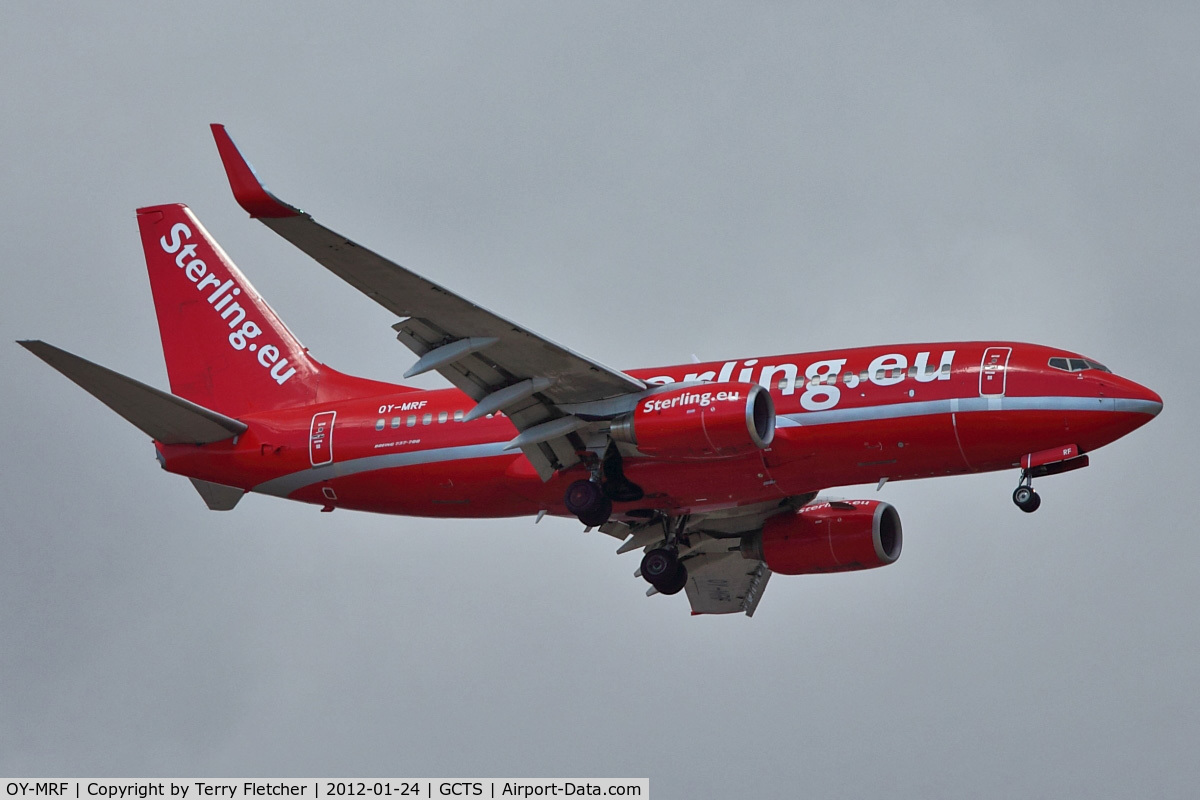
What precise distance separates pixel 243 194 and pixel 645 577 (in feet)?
54.1

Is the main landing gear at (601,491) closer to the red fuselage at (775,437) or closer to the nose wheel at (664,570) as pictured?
the red fuselage at (775,437)

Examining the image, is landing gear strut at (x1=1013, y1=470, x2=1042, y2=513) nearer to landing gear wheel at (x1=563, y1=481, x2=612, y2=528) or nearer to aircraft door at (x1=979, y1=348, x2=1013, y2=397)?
aircraft door at (x1=979, y1=348, x2=1013, y2=397)

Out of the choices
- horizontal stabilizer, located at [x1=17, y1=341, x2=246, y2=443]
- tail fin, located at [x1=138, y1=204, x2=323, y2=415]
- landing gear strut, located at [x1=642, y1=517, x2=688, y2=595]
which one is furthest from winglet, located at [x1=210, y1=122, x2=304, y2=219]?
landing gear strut, located at [x1=642, y1=517, x2=688, y2=595]

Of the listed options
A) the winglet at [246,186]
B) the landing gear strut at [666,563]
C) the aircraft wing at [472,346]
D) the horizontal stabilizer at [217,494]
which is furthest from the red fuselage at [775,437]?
the winglet at [246,186]

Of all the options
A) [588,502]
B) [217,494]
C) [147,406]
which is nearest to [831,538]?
[588,502]

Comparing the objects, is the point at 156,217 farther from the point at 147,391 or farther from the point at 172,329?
the point at 147,391

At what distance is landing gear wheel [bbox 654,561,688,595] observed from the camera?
47875 millimetres

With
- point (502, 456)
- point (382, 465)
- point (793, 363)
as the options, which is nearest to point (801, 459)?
point (793, 363)

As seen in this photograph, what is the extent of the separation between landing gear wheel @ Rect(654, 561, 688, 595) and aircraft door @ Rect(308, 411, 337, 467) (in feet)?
30.7

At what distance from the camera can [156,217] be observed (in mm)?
53344

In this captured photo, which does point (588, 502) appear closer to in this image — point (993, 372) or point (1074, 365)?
point (993, 372)

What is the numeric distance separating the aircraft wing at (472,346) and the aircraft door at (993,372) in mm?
7872

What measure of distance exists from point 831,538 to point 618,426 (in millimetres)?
7781

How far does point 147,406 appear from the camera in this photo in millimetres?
45125
